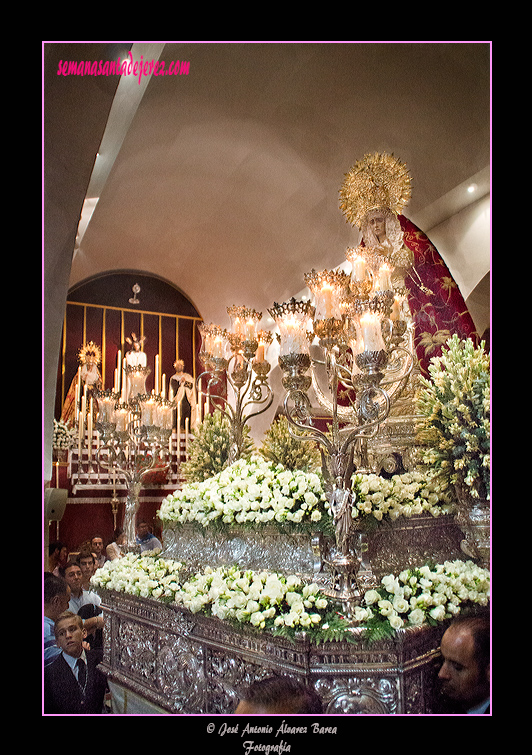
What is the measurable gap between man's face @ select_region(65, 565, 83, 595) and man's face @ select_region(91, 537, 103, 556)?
200mm

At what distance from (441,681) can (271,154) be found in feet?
11.6

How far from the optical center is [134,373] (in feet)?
13.5

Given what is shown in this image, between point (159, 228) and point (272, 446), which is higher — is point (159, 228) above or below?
above

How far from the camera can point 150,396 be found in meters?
4.09

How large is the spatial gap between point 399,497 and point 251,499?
874 mm

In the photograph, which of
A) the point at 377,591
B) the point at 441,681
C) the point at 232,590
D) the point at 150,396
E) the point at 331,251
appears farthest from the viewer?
the point at 331,251

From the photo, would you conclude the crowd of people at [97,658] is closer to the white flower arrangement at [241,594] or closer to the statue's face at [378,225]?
the white flower arrangement at [241,594]

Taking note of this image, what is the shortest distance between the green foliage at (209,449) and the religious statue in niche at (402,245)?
1.77m

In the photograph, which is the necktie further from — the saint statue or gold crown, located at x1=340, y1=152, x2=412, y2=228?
gold crown, located at x1=340, y1=152, x2=412, y2=228

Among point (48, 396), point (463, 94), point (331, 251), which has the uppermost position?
point (463, 94)

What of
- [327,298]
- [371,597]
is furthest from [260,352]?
[371,597]

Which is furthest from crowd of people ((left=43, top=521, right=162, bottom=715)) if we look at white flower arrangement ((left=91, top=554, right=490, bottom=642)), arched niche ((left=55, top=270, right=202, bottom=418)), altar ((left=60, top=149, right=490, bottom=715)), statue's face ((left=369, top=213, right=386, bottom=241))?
statue's face ((left=369, top=213, right=386, bottom=241))
